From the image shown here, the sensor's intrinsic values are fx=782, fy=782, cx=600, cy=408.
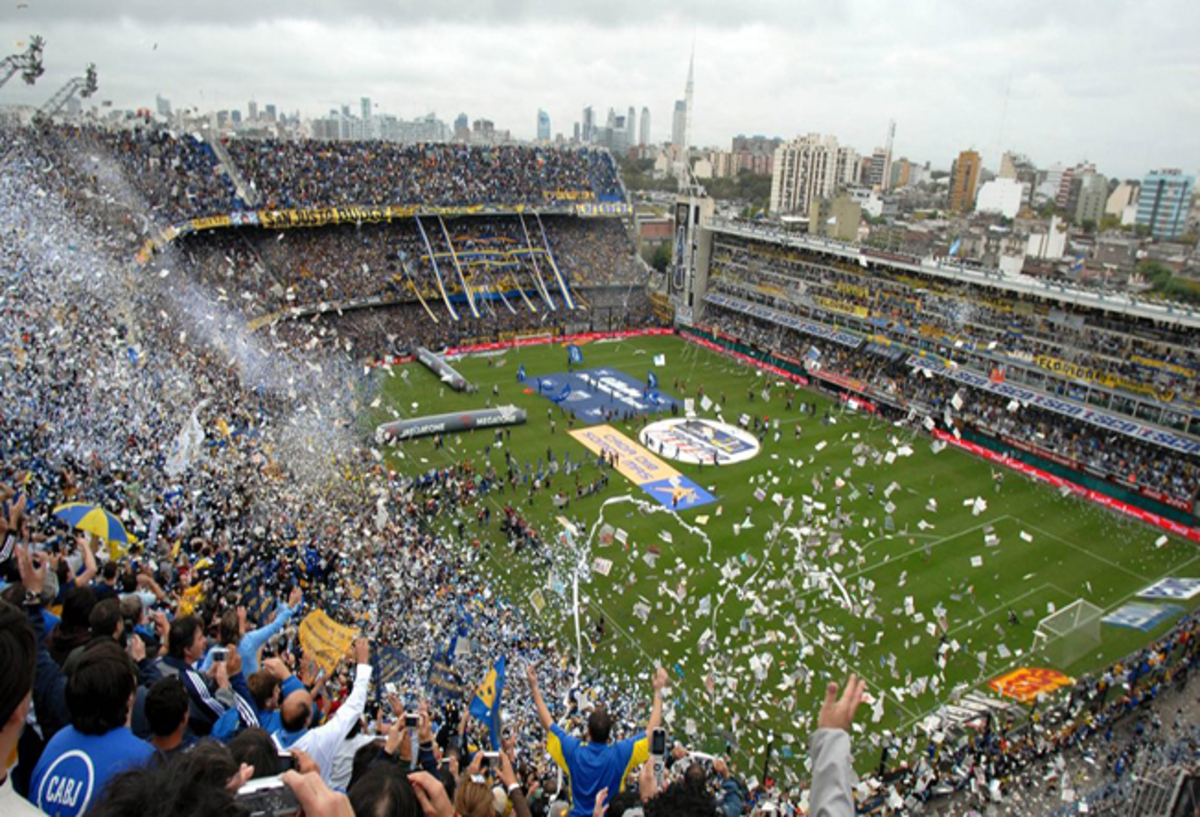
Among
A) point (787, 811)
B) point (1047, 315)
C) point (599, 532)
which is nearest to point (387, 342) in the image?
point (599, 532)

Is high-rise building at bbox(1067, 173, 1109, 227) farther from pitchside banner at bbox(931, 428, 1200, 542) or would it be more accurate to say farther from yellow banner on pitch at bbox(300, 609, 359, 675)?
yellow banner on pitch at bbox(300, 609, 359, 675)

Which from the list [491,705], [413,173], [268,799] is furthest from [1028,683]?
[413,173]

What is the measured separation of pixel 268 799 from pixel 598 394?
3976cm

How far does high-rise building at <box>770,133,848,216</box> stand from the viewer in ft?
431

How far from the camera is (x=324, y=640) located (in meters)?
10.9

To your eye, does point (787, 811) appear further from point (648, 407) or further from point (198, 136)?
point (198, 136)

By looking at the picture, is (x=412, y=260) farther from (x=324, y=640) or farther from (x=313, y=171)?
(x=324, y=640)

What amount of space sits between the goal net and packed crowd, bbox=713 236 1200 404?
14.4 m

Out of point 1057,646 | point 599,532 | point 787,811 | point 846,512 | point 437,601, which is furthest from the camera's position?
point 846,512

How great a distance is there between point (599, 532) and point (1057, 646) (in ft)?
45.7

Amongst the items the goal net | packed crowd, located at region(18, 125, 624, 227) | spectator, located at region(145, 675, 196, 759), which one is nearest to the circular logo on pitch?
the goal net

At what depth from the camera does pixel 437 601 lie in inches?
758

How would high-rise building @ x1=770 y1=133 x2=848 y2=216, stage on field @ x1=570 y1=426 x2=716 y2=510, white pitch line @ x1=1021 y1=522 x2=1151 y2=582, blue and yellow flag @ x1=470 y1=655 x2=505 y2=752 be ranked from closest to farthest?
blue and yellow flag @ x1=470 y1=655 x2=505 y2=752 < white pitch line @ x1=1021 y1=522 x2=1151 y2=582 < stage on field @ x1=570 y1=426 x2=716 y2=510 < high-rise building @ x1=770 y1=133 x2=848 y2=216

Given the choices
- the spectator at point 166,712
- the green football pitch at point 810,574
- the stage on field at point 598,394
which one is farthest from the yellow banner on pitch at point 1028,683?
the stage on field at point 598,394
